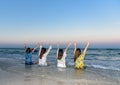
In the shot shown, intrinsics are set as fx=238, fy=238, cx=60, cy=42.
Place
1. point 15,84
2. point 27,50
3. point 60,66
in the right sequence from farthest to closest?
point 27,50 → point 60,66 → point 15,84

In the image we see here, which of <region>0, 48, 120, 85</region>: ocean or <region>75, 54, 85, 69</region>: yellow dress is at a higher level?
<region>75, 54, 85, 69</region>: yellow dress

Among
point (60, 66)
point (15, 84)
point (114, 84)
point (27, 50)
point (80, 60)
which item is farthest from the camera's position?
point (27, 50)

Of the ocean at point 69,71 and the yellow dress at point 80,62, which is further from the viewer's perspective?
the yellow dress at point 80,62

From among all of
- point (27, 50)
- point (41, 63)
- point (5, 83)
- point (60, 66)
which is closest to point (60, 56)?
point (60, 66)

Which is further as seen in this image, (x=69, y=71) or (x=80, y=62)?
(x=80, y=62)

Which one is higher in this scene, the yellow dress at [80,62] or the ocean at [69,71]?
the yellow dress at [80,62]

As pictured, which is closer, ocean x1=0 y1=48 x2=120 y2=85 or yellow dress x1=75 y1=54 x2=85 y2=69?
ocean x1=0 y1=48 x2=120 y2=85

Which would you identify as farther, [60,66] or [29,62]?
[29,62]

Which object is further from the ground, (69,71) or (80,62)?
(80,62)

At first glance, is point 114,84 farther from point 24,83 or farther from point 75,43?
point 75,43

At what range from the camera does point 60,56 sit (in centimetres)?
1551

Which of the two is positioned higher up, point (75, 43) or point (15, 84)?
point (75, 43)

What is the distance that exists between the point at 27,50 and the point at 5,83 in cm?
858

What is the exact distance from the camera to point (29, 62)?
18469 millimetres
